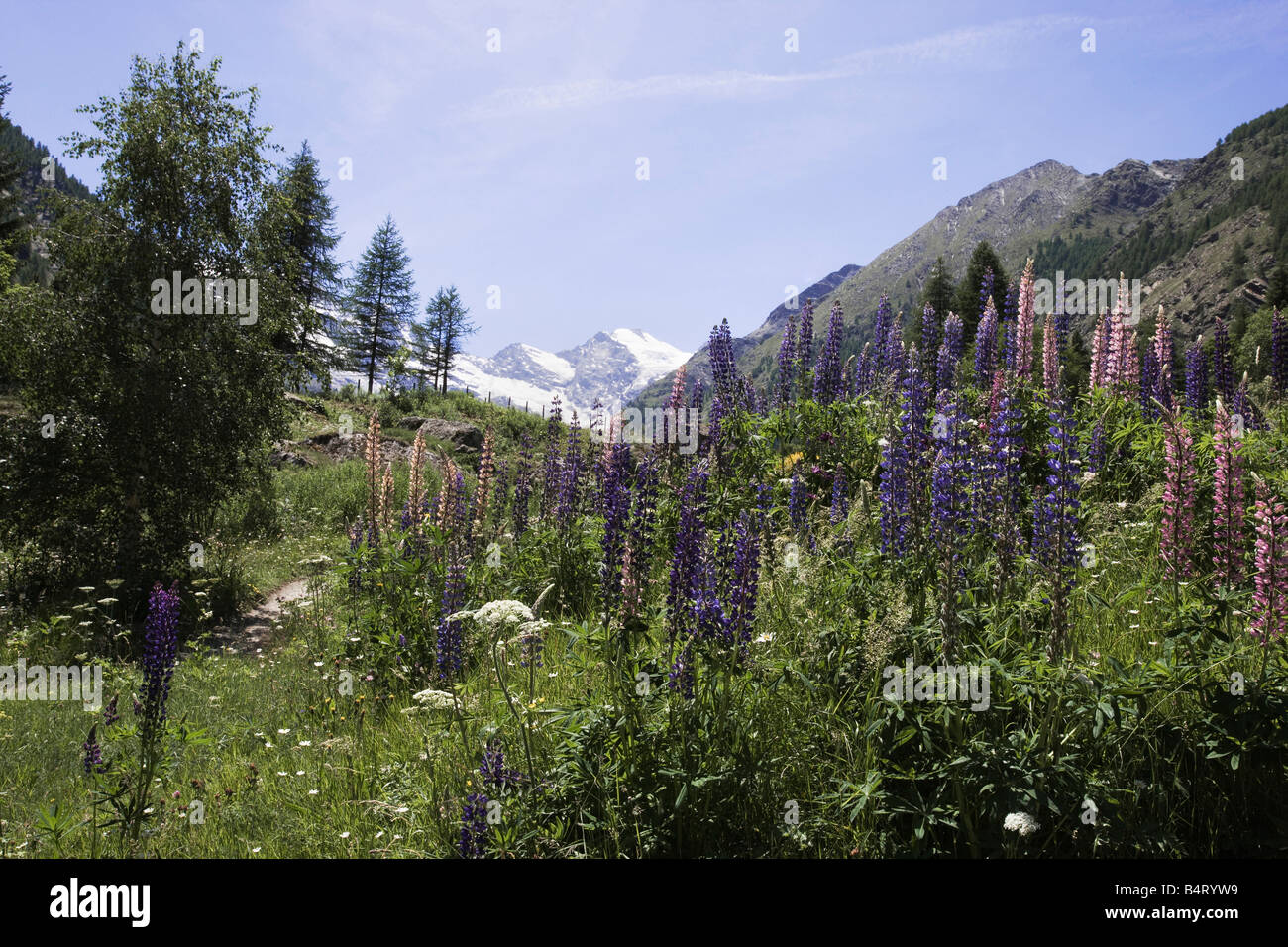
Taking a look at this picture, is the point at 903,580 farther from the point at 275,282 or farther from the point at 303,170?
the point at 303,170

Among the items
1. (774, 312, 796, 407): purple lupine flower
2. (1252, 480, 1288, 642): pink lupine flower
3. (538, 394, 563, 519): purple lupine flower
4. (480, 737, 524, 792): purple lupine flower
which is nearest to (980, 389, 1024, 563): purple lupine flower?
(1252, 480, 1288, 642): pink lupine flower

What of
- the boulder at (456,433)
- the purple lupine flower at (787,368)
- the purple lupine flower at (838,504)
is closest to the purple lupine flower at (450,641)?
the purple lupine flower at (838,504)

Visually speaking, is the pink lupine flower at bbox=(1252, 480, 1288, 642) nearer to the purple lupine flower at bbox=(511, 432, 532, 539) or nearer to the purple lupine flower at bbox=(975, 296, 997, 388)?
the purple lupine flower at bbox=(975, 296, 997, 388)

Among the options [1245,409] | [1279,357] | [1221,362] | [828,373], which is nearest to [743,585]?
[1245,409]

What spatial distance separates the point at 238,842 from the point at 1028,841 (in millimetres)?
4643

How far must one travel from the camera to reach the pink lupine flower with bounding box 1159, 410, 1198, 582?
464 centimetres

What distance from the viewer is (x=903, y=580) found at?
4.19 meters

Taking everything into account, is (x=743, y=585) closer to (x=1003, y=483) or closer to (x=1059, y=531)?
(x=1059, y=531)

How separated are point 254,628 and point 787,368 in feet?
32.1

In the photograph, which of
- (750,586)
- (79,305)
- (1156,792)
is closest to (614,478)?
(750,586)

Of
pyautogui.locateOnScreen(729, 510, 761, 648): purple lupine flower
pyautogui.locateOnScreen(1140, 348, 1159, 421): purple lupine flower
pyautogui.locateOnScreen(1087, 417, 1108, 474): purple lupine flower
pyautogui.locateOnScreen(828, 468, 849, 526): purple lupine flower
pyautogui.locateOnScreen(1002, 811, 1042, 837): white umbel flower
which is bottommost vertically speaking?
pyautogui.locateOnScreen(1002, 811, 1042, 837): white umbel flower

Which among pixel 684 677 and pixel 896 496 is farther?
pixel 896 496

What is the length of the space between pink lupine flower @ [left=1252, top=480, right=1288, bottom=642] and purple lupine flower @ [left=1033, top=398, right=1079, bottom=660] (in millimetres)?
902

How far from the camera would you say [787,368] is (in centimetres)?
1072
